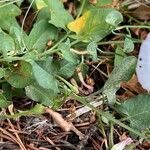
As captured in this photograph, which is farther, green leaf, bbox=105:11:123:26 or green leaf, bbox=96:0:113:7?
green leaf, bbox=96:0:113:7

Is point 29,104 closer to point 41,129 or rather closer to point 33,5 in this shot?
point 41,129

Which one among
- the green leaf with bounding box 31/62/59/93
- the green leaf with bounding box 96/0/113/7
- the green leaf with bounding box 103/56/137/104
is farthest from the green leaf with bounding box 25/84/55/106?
the green leaf with bounding box 96/0/113/7

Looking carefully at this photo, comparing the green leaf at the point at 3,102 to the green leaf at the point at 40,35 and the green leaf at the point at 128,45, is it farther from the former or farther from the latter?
the green leaf at the point at 128,45

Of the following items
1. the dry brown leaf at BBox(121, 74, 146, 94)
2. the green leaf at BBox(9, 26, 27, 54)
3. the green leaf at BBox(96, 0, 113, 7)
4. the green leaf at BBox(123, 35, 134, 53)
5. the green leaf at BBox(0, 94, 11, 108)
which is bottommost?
the dry brown leaf at BBox(121, 74, 146, 94)

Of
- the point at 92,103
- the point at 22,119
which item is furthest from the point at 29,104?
the point at 92,103

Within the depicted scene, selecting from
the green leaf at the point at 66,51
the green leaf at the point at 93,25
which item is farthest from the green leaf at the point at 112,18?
the green leaf at the point at 66,51

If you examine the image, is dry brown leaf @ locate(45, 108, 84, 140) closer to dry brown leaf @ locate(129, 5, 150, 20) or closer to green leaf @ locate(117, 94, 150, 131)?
green leaf @ locate(117, 94, 150, 131)
